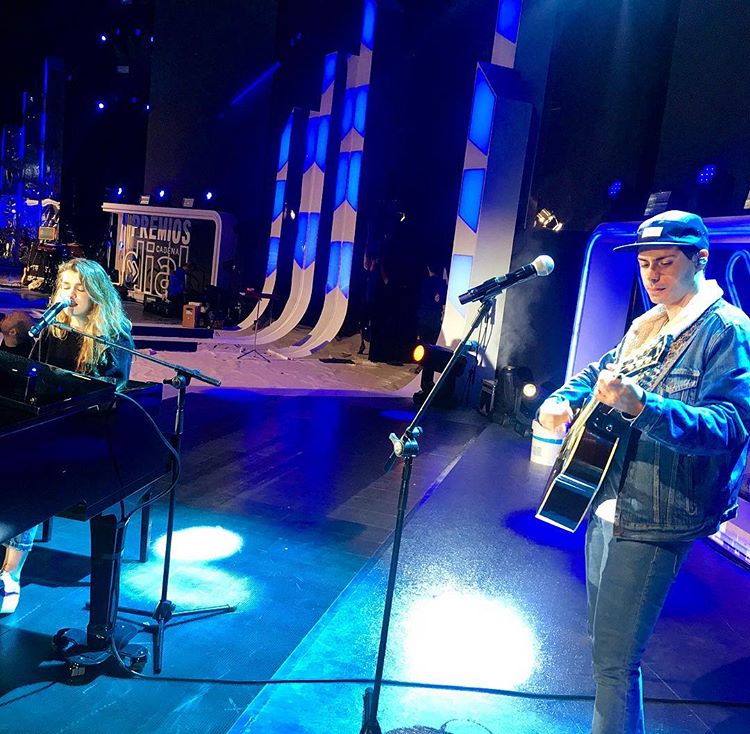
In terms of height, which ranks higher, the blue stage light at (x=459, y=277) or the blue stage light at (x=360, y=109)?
the blue stage light at (x=360, y=109)

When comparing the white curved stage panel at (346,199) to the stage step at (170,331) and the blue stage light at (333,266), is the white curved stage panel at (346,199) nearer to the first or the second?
the blue stage light at (333,266)

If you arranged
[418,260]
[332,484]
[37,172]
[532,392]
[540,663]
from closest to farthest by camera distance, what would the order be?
[540,663] < [332,484] < [532,392] < [418,260] < [37,172]

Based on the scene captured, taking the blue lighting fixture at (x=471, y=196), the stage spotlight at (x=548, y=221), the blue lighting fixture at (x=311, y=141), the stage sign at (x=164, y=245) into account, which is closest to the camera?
the stage spotlight at (x=548, y=221)

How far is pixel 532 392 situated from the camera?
7.75 meters

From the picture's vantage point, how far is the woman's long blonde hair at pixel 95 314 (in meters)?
3.35

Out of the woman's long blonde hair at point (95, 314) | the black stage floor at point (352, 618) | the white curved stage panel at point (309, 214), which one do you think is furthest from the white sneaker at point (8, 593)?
the white curved stage panel at point (309, 214)

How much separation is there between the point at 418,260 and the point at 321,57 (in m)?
5.76

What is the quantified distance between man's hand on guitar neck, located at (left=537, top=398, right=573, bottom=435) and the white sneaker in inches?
100

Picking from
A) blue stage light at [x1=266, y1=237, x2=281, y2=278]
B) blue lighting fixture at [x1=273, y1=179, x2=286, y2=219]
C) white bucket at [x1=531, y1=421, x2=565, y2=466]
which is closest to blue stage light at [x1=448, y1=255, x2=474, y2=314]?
white bucket at [x1=531, y1=421, x2=565, y2=466]

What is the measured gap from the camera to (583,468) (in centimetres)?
207

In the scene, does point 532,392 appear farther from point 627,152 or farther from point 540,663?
point 540,663

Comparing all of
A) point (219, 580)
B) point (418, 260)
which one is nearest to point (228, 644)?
point (219, 580)

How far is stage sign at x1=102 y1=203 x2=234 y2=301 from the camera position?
16.7 m

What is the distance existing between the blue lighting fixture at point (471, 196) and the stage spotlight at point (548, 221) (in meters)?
1.21
